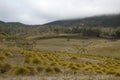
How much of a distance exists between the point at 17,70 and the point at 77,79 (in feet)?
20.4

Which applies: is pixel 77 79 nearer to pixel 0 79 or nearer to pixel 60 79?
pixel 60 79

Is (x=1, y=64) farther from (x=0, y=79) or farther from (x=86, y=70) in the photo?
(x=86, y=70)

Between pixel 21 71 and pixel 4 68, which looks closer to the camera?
pixel 21 71

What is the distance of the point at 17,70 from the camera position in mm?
27969

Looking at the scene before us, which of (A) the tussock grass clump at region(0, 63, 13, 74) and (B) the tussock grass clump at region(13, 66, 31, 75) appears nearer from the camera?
(B) the tussock grass clump at region(13, 66, 31, 75)

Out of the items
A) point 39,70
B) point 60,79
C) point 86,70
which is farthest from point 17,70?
point 86,70

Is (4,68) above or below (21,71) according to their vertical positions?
above

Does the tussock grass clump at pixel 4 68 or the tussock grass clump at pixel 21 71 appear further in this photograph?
the tussock grass clump at pixel 4 68

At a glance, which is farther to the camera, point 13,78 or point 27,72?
point 27,72

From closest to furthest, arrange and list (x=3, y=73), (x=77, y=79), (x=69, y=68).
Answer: (x=77, y=79) < (x=3, y=73) < (x=69, y=68)

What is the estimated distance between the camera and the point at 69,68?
115 feet

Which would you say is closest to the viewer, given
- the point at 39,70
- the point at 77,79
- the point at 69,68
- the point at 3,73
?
the point at 77,79

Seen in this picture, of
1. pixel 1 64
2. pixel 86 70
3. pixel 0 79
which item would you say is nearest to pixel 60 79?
pixel 0 79

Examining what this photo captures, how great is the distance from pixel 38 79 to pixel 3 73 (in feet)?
16.1
